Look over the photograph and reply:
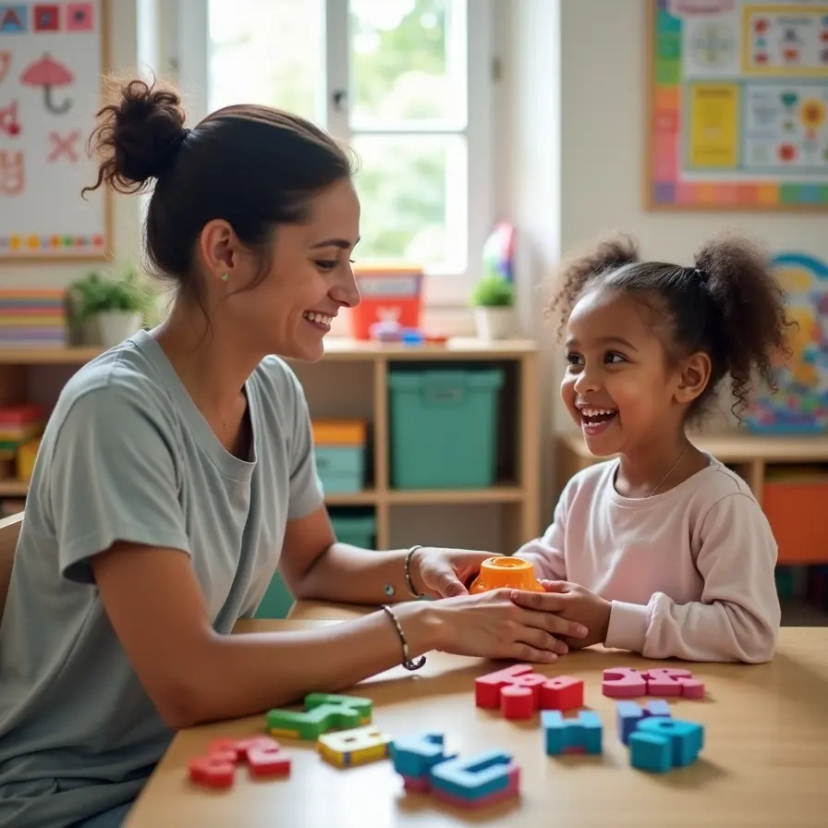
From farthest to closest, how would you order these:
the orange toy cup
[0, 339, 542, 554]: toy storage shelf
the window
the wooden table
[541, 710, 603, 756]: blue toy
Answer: the window
[0, 339, 542, 554]: toy storage shelf
the orange toy cup
[541, 710, 603, 756]: blue toy
the wooden table

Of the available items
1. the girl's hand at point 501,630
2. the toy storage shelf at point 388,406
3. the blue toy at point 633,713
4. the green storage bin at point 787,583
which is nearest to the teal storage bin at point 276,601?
the toy storage shelf at point 388,406

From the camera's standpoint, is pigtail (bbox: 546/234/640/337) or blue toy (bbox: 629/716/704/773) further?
pigtail (bbox: 546/234/640/337)

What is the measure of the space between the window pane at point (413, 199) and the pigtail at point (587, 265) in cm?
180

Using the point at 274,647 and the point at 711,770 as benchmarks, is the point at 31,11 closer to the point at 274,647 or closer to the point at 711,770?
the point at 274,647

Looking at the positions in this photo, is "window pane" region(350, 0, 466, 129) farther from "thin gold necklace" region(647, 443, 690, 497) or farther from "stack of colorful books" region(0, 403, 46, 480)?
"thin gold necklace" region(647, 443, 690, 497)

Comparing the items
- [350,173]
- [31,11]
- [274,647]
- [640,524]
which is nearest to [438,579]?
[640,524]

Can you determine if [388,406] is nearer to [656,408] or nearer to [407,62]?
[407,62]

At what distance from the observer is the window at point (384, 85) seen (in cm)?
337

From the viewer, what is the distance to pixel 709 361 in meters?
1.52

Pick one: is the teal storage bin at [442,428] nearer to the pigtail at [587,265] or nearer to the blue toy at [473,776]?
the pigtail at [587,265]

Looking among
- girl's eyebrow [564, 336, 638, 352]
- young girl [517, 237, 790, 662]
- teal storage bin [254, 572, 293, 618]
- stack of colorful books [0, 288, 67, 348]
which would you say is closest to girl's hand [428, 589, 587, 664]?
young girl [517, 237, 790, 662]

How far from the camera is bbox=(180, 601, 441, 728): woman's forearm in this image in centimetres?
104

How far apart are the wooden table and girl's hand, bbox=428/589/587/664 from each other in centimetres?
6

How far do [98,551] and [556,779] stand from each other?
0.47m
